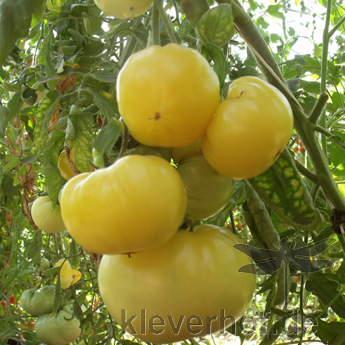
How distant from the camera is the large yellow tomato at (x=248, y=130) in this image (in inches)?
12.3

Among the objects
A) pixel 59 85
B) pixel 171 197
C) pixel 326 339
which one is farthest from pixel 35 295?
pixel 171 197

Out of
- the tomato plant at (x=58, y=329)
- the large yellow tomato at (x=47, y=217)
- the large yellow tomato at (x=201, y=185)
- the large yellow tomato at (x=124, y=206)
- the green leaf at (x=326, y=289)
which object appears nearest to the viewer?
the large yellow tomato at (x=124, y=206)

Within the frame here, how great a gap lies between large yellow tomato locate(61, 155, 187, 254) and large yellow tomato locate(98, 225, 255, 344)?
0.14ft

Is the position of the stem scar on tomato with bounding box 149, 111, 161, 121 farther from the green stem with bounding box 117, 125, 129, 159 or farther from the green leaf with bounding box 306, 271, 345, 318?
the green leaf with bounding box 306, 271, 345, 318

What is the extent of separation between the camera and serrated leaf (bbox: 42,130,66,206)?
1.73 ft

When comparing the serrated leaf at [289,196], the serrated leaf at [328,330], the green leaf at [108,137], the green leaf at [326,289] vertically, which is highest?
the green leaf at [108,137]

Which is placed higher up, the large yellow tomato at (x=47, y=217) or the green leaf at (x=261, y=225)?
the green leaf at (x=261, y=225)

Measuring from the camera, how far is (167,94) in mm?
304

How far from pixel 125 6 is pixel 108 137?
18 centimetres

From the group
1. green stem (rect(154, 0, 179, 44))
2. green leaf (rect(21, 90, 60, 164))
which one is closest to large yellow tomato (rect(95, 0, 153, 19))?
green stem (rect(154, 0, 179, 44))

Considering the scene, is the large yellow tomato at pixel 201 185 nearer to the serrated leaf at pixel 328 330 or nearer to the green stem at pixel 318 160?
the green stem at pixel 318 160

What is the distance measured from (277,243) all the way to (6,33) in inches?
16.1

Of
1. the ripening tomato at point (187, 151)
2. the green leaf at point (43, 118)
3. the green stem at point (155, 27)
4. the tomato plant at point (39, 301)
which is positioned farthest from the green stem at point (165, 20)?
the tomato plant at point (39, 301)

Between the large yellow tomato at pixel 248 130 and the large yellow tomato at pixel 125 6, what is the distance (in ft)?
0.56
